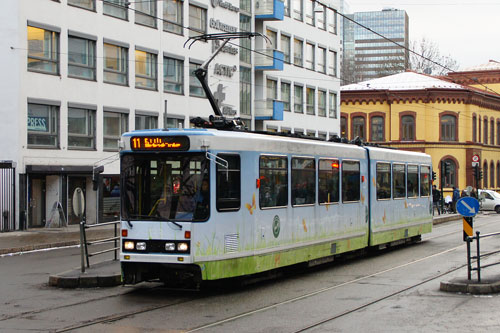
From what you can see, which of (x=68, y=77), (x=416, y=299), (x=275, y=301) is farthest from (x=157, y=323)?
(x=68, y=77)

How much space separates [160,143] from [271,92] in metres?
39.3

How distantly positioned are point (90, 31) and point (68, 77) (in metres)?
2.61

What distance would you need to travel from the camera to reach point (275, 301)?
41.5 feet

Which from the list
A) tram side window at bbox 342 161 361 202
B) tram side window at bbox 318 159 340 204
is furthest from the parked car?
tram side window at bbox 318 159 340 204

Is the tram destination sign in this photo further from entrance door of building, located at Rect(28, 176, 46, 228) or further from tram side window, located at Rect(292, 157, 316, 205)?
entrance door of building, located at Rect(28, 176, 46, 228)

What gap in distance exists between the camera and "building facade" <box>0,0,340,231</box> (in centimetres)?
3109

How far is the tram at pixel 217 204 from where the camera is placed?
12594mm

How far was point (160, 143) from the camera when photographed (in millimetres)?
12891

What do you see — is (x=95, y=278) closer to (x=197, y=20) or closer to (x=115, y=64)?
(x=115, y=64)

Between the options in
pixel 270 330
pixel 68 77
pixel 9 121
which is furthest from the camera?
pixel 68 77

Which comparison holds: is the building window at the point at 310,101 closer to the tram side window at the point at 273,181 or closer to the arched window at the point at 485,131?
the arched window at the point at 485,131

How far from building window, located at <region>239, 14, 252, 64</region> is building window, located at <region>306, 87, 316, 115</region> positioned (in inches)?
328

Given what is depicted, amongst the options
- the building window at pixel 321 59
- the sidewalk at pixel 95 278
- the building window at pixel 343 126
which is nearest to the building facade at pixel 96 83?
the sidewalk at pixel 95 278

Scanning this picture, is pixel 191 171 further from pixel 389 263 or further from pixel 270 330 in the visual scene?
pixel 389 263
